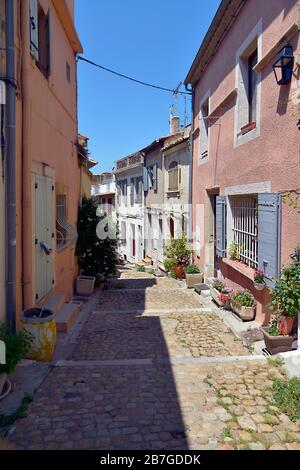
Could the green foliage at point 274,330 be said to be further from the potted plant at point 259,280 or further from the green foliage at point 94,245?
the green foliage at point 94,245

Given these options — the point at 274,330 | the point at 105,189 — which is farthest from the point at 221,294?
the point at 105,189

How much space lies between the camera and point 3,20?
4.73m

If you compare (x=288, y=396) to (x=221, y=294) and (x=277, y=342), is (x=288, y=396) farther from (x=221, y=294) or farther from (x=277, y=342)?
(x=221, y=294)

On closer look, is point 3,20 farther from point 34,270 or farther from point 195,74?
point 195,74

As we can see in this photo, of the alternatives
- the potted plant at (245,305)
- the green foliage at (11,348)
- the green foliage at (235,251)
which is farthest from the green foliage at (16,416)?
the green foliage at (235,251)

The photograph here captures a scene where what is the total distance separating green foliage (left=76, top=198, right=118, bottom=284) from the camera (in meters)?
10.9

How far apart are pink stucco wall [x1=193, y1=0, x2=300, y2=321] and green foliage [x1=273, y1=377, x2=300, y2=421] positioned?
186 centimetres

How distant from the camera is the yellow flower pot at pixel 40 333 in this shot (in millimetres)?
4816

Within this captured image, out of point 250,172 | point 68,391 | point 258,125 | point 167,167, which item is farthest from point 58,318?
point 167,167

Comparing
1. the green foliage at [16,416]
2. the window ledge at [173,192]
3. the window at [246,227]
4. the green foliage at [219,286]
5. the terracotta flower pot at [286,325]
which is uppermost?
the window ledge at [173,192]

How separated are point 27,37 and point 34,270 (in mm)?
3402

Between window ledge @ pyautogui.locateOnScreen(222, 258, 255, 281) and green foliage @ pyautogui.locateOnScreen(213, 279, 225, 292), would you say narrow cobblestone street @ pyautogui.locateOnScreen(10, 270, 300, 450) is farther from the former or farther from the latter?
green foliage @ pyautogui.locateOnScreen(213, 279, 225, 292)

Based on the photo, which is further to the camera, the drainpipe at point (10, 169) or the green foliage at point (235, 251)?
the green foliage at point (235, 251)

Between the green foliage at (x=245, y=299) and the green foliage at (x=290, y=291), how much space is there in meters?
1.96
